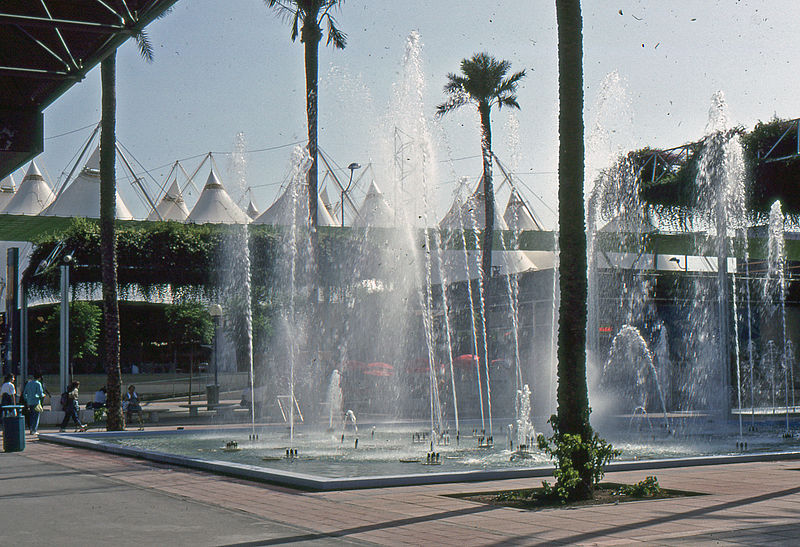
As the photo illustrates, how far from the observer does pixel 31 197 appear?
7325cm

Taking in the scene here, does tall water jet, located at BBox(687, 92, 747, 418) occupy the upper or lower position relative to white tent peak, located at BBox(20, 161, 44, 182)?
lower

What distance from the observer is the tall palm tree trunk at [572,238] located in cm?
1023

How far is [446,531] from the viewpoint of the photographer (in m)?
8.21

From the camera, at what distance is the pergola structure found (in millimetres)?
6438

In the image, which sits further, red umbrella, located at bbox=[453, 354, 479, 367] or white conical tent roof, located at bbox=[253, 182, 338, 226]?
red umbrella, located at bbox=[453, 354, 479, 367]

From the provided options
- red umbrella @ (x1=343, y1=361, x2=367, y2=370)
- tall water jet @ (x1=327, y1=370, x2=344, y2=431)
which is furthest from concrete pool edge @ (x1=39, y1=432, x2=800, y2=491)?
red umbrella @ (x1=343, y1=361, x2=367, y2=370)

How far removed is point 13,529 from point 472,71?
95.6 ft

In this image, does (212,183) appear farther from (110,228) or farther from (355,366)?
(110,228)

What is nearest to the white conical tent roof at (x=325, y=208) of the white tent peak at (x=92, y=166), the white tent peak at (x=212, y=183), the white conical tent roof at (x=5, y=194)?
the white tent peak at (x=212, y=183)

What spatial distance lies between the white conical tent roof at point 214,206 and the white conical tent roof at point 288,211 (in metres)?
2.05

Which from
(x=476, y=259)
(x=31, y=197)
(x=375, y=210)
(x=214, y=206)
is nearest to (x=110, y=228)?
(x=476, y=259)

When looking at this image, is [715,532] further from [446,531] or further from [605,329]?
[605,329]

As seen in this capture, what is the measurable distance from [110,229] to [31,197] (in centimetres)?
5668

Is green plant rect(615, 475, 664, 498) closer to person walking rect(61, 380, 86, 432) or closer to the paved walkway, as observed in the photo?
the paved walkway
